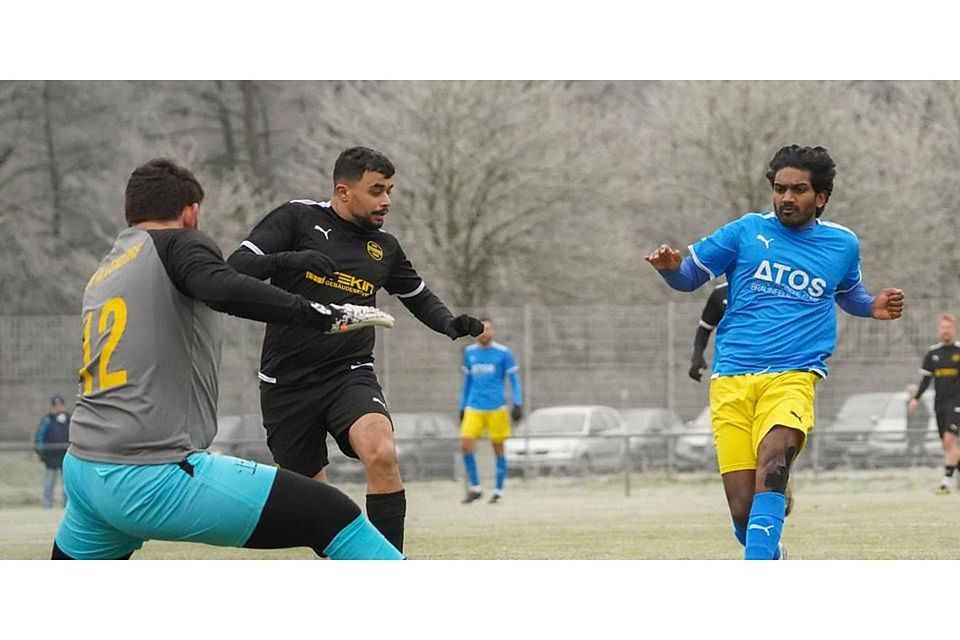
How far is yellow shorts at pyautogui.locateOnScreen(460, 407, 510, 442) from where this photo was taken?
19266mm

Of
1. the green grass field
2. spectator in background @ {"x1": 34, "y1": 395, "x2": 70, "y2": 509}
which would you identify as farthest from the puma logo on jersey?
spectator in background @ {"x1": 34, "y1": 395, "x2": 70, "y2": 509}

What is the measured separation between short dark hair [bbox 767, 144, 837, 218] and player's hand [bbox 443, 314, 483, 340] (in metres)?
1.78

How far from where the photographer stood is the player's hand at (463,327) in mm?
7727

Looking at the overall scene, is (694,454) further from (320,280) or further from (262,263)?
(262,263)

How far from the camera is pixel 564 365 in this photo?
25.3 meters

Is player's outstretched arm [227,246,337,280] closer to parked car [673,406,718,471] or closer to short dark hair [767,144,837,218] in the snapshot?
short dark hair [767,144,837,218]

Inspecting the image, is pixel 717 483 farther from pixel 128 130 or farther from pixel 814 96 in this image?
pixel 128 130

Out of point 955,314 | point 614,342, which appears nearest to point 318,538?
point 614,342

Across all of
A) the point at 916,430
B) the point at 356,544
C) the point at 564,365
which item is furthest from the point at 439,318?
the point at 564,365

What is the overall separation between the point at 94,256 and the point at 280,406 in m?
25.1

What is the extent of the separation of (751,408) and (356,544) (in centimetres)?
299

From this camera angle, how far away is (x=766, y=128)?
93.9ft

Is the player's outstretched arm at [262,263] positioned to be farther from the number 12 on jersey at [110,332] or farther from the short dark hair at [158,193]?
the number 12 on jersey at [110,332]

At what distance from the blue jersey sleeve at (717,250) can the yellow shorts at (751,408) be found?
611 millimetres
